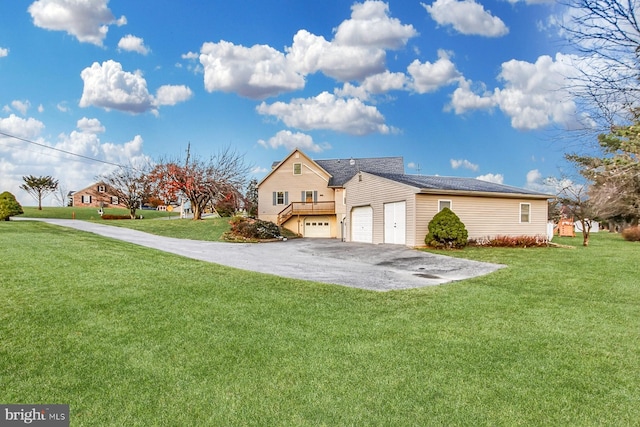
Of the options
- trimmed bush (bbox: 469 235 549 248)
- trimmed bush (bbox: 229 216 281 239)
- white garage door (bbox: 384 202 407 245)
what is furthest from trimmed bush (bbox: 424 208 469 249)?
trimmed bush (bbox: 229 216 281 239)

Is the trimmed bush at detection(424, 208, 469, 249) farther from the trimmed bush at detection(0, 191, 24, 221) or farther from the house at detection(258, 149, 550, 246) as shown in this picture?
the trimmed bush at detection(0, 191, 24, 221)

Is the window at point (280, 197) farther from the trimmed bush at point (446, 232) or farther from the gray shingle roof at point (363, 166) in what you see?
the trimmed bush at point (446, 232)

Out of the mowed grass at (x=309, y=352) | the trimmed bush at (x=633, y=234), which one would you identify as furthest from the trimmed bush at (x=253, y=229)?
the trimmed bush at (x=633, y=234)

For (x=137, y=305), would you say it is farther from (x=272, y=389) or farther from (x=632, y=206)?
(x=632, y=206)

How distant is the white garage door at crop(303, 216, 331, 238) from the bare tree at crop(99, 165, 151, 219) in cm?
2102

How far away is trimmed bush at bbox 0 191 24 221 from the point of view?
2500 centimetres

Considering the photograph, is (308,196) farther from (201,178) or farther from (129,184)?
(129,184)

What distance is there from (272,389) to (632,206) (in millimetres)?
35920

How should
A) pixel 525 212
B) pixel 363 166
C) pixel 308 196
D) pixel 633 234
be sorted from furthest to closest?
pixel 363 166 < pixel 308 196 < pixel 633 234 < pixel 525 212

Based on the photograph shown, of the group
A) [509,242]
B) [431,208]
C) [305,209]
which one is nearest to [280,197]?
[305,209]

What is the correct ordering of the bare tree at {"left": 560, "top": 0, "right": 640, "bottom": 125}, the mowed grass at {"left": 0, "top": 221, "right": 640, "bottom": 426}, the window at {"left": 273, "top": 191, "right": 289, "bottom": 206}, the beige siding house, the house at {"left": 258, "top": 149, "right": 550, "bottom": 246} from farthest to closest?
the window at {"left": 273, "top": 191, "right": 289, "bottom": 206}, the house at {"left": 258, "top": 149, "right": 550, "bottom": 246}, the beige siding house, the bare tree at {"left": 560, "top": 0, "right": 640, "bottom": 125}, the mowed grass at {"left": 0, "top": 221, "right": 640, "bottom": 426}

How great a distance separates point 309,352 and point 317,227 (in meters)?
24.9

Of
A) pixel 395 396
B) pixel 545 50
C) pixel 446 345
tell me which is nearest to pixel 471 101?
pixel 545 50

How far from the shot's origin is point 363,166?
33.3 meters
